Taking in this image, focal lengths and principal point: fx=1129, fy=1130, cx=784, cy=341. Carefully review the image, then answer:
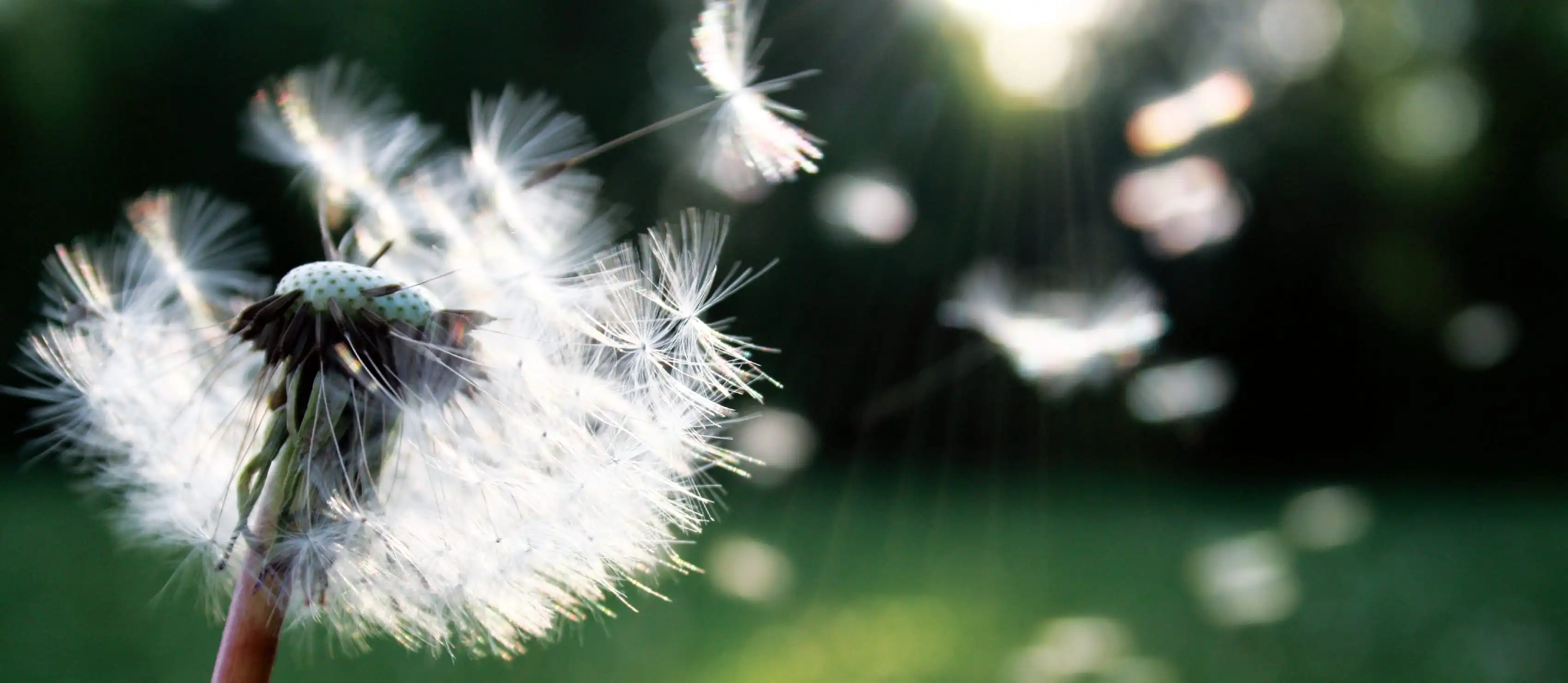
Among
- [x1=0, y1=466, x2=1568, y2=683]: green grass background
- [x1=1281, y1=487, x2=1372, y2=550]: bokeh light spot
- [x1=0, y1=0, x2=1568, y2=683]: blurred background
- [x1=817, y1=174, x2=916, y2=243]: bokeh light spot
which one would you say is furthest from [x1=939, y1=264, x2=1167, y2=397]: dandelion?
[x1=1281, y1=487, x2=1372, y2=550]: bokeh light spot

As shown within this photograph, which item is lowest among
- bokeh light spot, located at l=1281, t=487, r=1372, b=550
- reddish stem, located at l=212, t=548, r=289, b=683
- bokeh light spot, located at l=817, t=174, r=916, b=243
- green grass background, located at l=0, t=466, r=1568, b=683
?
reddish stem, located at l=212, t=548, r=289, b=683

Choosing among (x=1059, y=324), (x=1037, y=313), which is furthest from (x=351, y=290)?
(x=1037, y=313)

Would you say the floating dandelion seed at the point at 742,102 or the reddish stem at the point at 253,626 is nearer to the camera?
the reddish stem at the point at 253,626

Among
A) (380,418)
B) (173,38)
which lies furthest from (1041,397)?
(380,418)

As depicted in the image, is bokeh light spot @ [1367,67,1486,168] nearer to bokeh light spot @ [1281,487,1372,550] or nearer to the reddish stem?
bokeh light spot @ [1281,487,1372,550]

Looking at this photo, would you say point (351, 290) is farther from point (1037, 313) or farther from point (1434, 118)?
point (1434, 118)

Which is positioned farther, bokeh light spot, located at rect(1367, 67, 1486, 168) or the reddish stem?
bokeh light spot, located at rect(1367, 67, 1486, 168)

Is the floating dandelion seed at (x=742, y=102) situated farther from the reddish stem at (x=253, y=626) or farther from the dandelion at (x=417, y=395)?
the reddish stem at (x=253, y=626)

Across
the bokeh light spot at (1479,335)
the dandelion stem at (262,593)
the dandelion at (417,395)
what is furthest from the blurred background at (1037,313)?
the dandelion stem at (262,593)
